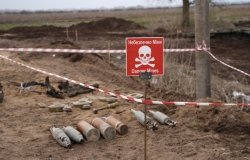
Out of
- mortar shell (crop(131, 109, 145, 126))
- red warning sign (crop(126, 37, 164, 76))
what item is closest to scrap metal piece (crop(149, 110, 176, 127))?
mortar shell (crop(131, 109, 145, 126))

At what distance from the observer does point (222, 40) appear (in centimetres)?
2922

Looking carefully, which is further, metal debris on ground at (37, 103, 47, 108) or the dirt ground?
metal debris on ground at (37, 103, 47, 108)

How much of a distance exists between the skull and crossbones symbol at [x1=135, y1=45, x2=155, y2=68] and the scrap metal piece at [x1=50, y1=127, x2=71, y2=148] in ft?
6.18

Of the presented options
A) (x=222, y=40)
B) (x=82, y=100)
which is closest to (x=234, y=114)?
(x=82, y=100)

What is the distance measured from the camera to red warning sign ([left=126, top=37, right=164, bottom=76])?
300 inches

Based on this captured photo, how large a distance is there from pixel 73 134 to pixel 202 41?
12.6ft

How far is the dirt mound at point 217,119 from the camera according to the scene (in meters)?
9.25

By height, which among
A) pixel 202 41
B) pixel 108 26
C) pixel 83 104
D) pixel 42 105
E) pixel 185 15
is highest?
pixel 202 41

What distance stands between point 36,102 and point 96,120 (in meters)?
3.15

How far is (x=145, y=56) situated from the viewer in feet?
25.2

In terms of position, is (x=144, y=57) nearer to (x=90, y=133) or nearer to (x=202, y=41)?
(x=90, y=133)

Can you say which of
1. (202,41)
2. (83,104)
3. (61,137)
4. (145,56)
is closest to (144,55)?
(145,56)

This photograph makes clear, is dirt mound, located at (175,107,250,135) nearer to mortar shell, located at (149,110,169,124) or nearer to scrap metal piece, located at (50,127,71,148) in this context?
mortar shell, located at (149,110,169,124)

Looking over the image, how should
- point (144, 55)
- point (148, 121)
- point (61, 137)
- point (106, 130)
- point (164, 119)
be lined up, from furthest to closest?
1. point (164, 119)
2. point (148, 121)
3. point (106, 130)
4. point (61, 137)
5. point (144, 55)
